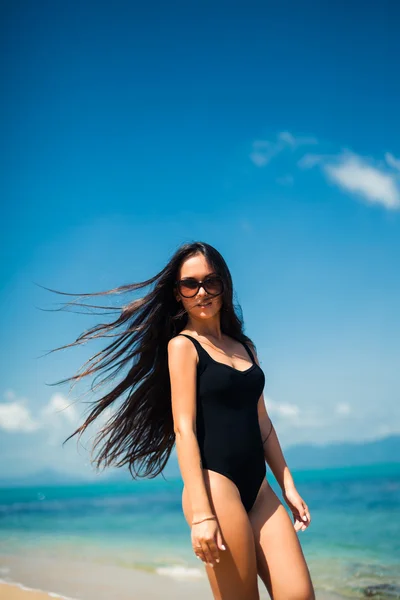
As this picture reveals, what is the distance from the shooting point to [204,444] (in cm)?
339

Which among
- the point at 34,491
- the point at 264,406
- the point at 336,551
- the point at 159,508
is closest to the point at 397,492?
the point at 159,508

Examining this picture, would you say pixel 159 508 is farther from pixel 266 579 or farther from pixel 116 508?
pixel 266 579

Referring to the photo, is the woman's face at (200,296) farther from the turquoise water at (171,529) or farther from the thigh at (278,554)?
the turquoise water at (171,529)

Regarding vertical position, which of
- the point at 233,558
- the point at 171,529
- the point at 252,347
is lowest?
the point at 233,558

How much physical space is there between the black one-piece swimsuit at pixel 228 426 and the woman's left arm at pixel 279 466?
0.72 feet

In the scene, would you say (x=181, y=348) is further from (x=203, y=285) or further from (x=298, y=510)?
(x=298, y=510)

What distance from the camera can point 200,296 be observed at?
→ 3699mm

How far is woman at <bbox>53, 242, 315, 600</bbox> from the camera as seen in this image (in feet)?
10.3

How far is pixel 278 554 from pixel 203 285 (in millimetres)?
1439

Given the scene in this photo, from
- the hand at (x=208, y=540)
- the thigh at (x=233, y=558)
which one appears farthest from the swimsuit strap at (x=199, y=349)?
the hand at (x=208, y=540)

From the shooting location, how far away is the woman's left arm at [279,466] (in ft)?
12.0

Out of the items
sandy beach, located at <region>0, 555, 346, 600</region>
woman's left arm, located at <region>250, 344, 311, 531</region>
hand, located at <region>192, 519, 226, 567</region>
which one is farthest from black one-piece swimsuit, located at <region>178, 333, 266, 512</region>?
sandy beach, located at <region>0, 555, 346, 600</region>

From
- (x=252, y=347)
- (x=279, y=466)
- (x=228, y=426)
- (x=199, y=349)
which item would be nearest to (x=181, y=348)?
(x=199, y=349)

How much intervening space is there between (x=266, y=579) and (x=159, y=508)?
1950cm
